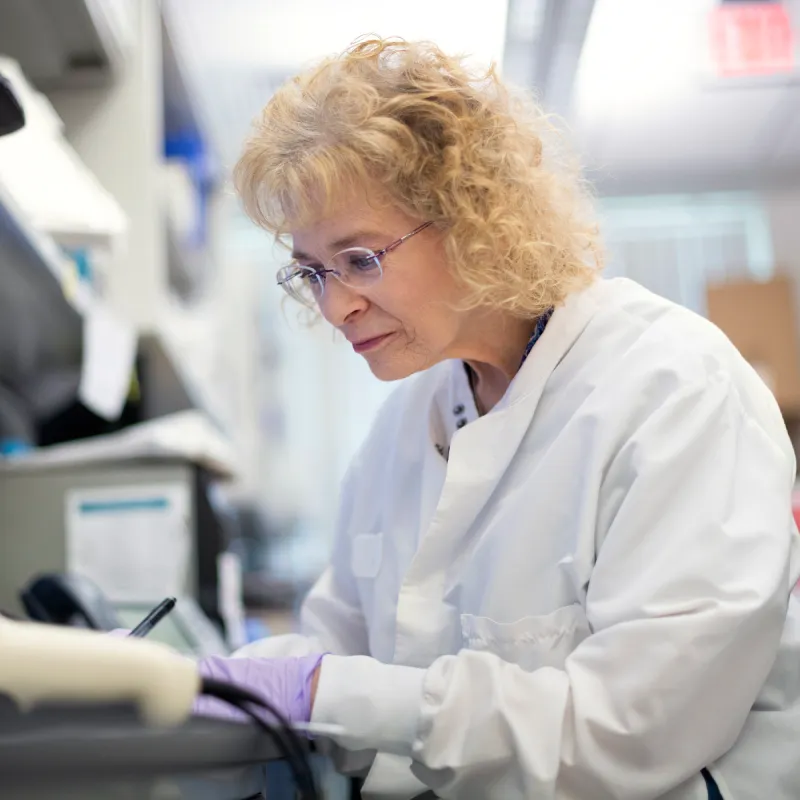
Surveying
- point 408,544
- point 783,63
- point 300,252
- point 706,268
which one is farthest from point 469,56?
point 706,268

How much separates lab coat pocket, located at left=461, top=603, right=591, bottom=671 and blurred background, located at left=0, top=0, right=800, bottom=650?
1.86 ft

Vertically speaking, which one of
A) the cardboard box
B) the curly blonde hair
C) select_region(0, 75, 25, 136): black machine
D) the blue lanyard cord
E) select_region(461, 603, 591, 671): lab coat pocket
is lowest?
the cardboard box

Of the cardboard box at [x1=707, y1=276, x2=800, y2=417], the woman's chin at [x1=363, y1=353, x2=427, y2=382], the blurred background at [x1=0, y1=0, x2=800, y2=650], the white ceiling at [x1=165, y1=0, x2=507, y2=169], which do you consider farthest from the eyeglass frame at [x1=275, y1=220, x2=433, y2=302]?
the cardboard box at [x1=707, y1=276, x2=800, y2=417]

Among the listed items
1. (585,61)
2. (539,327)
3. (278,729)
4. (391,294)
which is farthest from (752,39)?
(278,729)

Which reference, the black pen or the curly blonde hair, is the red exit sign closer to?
the curly blonde hair

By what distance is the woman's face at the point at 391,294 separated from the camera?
1019mm

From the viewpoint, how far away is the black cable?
523 millimetres

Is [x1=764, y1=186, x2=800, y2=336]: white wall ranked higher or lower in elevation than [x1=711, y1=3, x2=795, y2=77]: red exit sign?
lower

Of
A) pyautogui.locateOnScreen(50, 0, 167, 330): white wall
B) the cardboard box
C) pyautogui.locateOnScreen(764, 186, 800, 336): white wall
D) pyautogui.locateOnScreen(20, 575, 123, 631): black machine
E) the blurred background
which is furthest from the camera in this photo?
pyautogui.locateOnScreen(764, 186, 800, 336): white wall

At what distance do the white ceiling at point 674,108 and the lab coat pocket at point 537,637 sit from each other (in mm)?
1665

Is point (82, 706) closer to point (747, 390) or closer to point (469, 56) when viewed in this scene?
point (747, 390)

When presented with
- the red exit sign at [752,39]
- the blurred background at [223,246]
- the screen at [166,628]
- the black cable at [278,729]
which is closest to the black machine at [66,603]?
the screen at [166,628]

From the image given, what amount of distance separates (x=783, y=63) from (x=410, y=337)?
8.77 ft

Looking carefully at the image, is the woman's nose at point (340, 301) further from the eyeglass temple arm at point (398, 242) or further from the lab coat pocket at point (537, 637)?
the lab coat pocket at point (537, 637)
